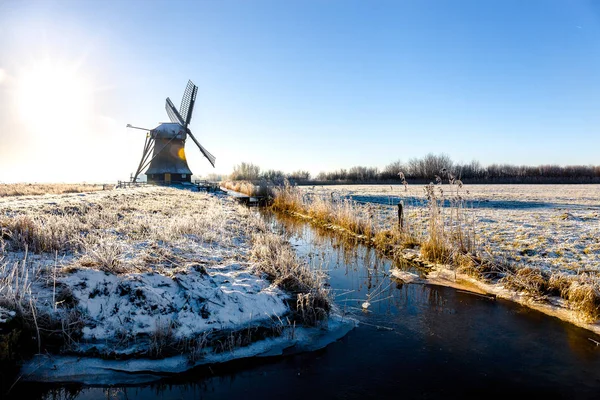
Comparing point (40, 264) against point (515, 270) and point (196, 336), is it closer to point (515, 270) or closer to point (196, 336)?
point (196, 336)

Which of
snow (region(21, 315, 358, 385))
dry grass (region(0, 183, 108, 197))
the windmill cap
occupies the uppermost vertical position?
the windmill cap

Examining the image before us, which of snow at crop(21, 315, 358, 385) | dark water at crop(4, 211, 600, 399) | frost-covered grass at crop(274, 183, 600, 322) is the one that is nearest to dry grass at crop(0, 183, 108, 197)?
snow at crop(21, 315, 358, 385)

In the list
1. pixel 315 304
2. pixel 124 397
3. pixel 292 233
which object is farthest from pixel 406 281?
pixel 292 233

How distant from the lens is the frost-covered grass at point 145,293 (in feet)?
15.4

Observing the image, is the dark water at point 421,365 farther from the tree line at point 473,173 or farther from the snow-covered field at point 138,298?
the tree line at point 473,173

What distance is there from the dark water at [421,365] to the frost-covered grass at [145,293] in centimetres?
55

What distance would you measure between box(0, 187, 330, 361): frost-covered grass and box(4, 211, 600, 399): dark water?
55cm

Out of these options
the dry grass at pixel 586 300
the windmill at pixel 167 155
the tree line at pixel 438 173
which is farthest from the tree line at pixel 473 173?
the dry grass at pixel 586 300

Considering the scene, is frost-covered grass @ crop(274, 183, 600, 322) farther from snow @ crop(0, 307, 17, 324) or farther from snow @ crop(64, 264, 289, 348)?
snow @ crop(0, 307, 17, 324)

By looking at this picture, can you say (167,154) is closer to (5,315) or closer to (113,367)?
(5,315)

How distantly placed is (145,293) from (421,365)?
4120 millimetres

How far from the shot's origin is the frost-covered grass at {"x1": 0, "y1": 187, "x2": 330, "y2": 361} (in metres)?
4.68

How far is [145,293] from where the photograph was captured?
17.1 ft

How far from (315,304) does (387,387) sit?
6.90ft
